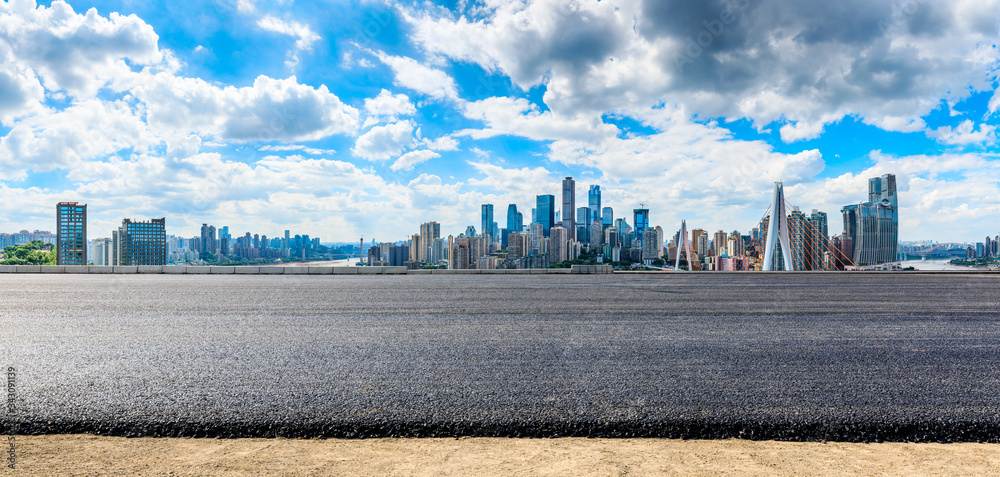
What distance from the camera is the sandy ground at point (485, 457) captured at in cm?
314

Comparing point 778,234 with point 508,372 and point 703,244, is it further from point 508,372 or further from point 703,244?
point 508,372

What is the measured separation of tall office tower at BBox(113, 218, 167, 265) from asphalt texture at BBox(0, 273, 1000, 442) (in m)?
23.7

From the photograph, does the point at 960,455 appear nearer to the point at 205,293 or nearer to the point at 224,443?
the point at 224,443

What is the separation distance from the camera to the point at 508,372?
16.9ft

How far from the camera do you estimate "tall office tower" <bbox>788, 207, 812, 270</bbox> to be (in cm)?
3091

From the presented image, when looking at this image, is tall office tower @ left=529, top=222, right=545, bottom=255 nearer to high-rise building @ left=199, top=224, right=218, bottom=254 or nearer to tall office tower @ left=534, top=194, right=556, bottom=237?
high-rise building @ left=199, top=224, right=218, bottom=254

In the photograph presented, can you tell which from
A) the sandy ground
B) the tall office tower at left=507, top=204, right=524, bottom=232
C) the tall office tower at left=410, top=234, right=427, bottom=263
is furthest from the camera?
the tall office tower at left=507, top=204, right=524, bottom=232

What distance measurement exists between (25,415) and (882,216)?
54101mm

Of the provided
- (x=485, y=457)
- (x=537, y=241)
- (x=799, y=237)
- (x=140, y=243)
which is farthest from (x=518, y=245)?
(x=485, y=457)

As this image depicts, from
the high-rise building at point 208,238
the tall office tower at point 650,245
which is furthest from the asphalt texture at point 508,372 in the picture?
the high-rise building at point 208,238

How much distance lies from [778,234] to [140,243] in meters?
45.4

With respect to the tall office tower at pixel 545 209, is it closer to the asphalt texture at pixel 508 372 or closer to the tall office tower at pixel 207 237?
the tall office tower at pixel 207 237

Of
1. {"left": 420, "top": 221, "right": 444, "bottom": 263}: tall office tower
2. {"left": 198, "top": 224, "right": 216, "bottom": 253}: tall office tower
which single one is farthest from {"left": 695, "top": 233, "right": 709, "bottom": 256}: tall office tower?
{"left": 198, "top": 224, "right": 216, "bottom": 253}: tall office tower

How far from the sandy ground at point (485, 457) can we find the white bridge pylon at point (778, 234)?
31.9 metres
